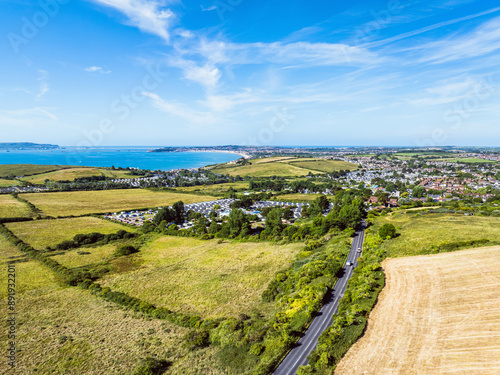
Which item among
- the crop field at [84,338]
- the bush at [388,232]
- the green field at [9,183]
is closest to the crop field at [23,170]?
the green field at [9,183]

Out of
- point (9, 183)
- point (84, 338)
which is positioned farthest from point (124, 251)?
point (9, 183)

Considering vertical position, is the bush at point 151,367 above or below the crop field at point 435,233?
below

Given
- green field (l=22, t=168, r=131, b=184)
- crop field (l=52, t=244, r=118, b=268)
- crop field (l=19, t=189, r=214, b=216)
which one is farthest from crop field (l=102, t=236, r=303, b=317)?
green field (l=22, t=168, r=131, b=184)

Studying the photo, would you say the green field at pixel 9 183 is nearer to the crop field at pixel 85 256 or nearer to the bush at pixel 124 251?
the crop field at pixel 85 256

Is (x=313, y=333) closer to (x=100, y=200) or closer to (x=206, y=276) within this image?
(x=206, y=276)

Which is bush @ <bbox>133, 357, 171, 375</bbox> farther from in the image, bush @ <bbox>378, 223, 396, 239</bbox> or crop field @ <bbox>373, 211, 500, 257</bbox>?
bush @ <bbox>378, 223, 396, 239</bbox>

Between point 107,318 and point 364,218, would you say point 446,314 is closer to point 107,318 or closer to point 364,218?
point 107,318

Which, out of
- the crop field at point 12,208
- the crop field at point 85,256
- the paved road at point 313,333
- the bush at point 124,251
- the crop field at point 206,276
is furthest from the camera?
the crop field at point 12,208

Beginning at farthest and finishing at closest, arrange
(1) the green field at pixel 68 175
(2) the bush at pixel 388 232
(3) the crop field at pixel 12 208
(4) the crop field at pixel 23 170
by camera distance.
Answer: (4) the crop field at pixel 23 170 → (1) the green field at pixel 68 175 → (3) the crop field at pixel 12 208 → (2) the bush at pixel 388 232
